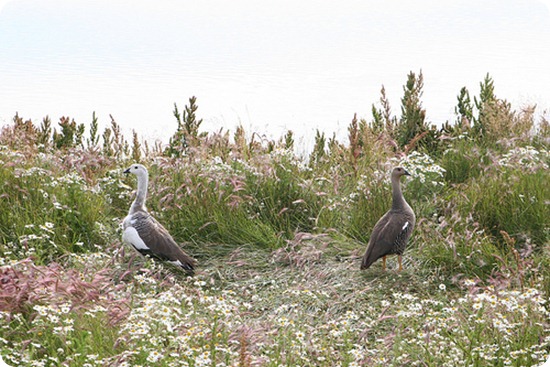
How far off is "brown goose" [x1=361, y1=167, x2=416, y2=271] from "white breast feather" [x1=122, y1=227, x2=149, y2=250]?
2211mm

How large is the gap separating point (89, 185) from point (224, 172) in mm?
2004

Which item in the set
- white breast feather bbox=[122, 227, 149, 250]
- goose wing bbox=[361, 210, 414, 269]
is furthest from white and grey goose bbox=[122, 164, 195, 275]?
goose wing bbox=[361, 210, 414, 269]

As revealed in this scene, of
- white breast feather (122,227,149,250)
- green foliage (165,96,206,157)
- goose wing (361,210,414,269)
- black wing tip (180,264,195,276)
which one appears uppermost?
green foliage (165,96,206,157)

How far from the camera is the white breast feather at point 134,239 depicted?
7262mm

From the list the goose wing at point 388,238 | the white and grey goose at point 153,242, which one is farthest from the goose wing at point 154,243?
the goose wing at point 388,238

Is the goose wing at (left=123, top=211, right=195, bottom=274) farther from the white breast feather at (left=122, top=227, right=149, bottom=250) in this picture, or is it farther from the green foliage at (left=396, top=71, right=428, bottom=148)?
the green foliage at (left=396, top=71, right=428, bottom=148)

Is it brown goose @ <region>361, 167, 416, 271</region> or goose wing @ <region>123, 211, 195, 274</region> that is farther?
goose wing @ <region>123, 211, 195, 274</region>

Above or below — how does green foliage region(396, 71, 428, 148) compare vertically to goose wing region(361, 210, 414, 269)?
above

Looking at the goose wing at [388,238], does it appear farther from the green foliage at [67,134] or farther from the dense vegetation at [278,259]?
the green foliage at [67,134]

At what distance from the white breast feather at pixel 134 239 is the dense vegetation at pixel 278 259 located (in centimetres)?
19

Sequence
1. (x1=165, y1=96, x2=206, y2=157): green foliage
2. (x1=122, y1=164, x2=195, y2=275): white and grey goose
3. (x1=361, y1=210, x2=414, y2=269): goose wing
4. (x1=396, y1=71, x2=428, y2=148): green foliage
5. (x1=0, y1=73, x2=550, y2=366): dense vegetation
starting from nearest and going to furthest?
(x1=0, y1=73, x2=550, y2=366): dense vegetation
(x1=361, y1=210, x2=414, y2=269): goose wing
(x1=122, y1=164, x2=195, y2=275): white and grey goose
(x1=165, y1=96, x2=206, y2=157): green foliage
(x1=396, y1=71, x2=428, y2=148): green foliage

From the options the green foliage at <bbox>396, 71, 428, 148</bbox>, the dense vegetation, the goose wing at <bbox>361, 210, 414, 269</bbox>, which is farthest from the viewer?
the green foliage at <bbox>396, 71, 428, 148</bbox>

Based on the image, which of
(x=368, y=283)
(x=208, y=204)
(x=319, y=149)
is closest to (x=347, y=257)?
(x=368, y=283)

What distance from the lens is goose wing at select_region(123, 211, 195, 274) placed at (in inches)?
285
